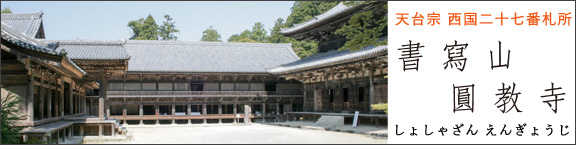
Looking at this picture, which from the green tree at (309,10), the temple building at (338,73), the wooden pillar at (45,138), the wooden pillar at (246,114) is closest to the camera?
the wooden pillar at (45,138)

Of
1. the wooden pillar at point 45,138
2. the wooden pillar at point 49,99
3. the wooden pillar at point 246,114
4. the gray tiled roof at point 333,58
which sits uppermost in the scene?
the gray tiled roof at point 333,58

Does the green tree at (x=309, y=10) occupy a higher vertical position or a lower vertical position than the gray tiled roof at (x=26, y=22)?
higher

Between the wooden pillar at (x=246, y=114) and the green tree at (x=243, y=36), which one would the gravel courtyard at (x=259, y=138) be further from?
the green tree at (x=243, y=36)

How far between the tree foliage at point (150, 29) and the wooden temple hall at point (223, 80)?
23141 millimetres

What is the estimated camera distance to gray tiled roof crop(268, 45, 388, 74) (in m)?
21.4

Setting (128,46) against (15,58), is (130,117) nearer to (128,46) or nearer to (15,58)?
(128,46)

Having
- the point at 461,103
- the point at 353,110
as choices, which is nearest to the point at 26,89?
the point at 461,103

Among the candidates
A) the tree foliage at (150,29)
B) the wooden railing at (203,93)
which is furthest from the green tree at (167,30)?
the wooden railing at (203,93)

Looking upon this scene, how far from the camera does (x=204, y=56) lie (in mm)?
35531

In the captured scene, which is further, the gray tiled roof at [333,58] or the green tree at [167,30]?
the green tree at [167,30]

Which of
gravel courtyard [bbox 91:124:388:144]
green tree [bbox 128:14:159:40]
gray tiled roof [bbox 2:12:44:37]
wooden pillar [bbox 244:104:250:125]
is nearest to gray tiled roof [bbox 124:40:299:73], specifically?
wooden pillar [bbox 244:104:250:125]

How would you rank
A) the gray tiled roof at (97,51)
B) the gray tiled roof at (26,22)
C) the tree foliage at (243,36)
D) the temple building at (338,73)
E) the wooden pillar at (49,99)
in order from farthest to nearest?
the tree foliage at (243,36)
the temple building at (338,73)
the gray tiled roof at (26,22)
the gray tiled roof at (97,51)
the wooden pillar at (49,99)

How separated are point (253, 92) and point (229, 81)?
1.82 meters

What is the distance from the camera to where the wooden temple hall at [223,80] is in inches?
853
